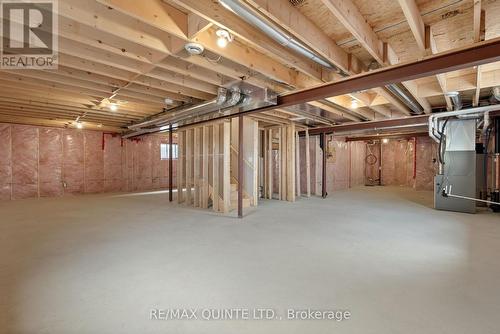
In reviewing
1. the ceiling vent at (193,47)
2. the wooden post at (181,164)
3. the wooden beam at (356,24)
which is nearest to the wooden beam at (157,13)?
the ceiling vent at (193,47)

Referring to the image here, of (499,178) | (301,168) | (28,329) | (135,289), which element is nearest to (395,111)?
(499,178)

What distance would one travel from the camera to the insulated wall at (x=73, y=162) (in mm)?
6711

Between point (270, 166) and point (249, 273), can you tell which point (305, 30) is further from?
point (270, 166)

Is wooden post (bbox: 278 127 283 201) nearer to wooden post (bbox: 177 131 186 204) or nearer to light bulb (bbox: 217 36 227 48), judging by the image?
wooden post (bbox: 177 131 186 204)

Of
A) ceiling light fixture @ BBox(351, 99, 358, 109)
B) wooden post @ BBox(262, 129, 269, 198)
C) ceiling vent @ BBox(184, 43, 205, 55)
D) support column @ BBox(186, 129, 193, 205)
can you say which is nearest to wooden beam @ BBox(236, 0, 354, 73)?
ceiling vent @ BBox(184, 43, 205, 55)

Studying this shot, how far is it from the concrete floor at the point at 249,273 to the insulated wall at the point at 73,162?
145 inches

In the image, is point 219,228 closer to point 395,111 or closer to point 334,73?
point 334,73

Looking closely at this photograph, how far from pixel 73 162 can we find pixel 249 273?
809 centimetres

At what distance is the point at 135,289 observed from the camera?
1.99 meters

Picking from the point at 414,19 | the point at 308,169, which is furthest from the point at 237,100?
the point at 308,169

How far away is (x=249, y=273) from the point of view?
227 centimetres

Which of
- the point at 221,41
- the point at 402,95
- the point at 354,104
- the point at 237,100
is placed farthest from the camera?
the point at 354,104

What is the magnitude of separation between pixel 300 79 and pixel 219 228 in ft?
8.51

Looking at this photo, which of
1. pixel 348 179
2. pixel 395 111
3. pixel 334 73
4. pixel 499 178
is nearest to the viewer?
pixel 334 73
